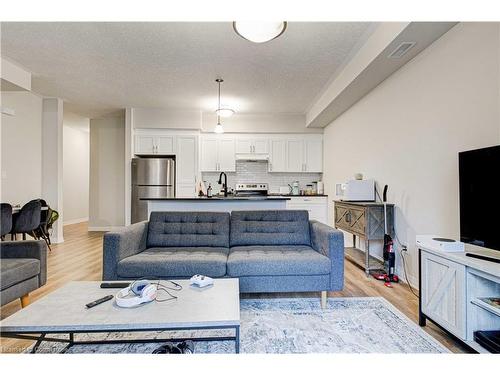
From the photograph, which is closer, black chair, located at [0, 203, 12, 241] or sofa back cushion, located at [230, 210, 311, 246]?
sofa back cushion, located at [230, 210, 311, 246]

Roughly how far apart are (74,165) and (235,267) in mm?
8430

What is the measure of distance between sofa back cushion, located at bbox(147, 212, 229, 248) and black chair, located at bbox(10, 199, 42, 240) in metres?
2.41

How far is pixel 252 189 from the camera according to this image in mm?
6305

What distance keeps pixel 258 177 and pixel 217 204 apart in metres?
3.17

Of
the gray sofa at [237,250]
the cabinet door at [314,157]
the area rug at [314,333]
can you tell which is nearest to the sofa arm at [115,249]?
the gray sofa at [237,250]

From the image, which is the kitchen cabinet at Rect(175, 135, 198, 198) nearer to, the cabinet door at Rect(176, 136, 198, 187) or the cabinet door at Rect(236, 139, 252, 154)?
the cabinet door at Rect(176, 136, 198, 187)

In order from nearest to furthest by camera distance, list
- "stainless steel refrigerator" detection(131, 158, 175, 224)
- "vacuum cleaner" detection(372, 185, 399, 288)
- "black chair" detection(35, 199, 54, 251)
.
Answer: "vacuum cleaner" detection(372, 185, 399, 288)
"black chair" detection(35, 199, 54, 251)
"stainless steel refrigerator" detection(131, 158, 175, 224)

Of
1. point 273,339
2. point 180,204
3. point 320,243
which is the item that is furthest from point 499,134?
point 180,204

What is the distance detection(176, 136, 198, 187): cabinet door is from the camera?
6.05 meters

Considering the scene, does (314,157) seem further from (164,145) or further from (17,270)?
(17,270)

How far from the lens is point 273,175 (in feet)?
21.9

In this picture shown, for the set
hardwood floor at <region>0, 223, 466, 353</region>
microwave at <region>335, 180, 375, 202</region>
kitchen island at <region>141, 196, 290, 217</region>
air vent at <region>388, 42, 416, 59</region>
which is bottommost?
hardwood floor at <region>0, 223, 466, 353</region>

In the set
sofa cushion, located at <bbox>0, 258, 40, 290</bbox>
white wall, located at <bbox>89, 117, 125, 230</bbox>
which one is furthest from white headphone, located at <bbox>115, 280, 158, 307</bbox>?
white wall, located at <bbox>89, 117, 125, 230</bbox>

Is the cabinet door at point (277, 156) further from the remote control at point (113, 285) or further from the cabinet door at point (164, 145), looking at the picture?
the remote control at point (113, 285)
